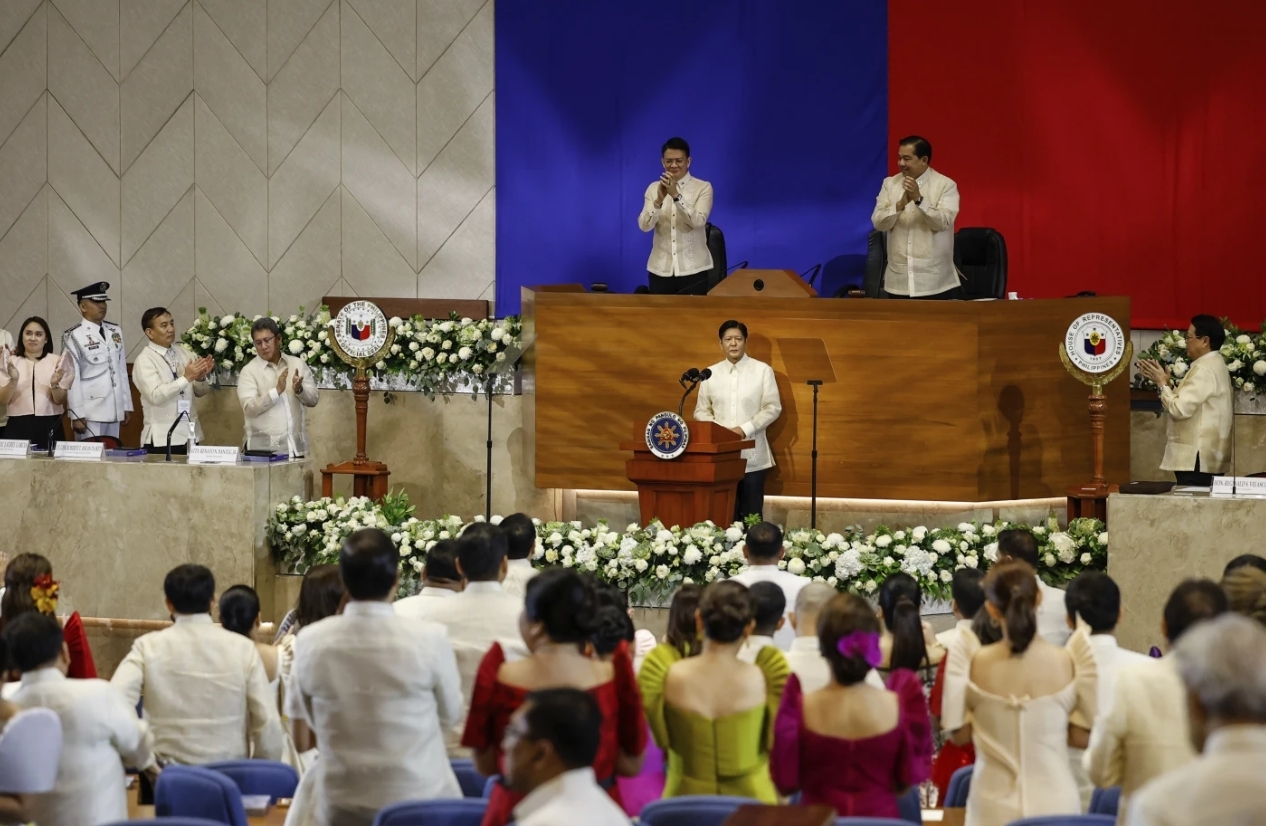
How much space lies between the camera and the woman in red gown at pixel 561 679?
4016 mm

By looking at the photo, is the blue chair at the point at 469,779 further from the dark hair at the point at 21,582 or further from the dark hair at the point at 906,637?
the dark hair at the point at 21,582

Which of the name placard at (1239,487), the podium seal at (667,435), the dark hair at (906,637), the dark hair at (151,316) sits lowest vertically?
the dark hair at (906,637)

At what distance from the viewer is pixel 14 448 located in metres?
9.60

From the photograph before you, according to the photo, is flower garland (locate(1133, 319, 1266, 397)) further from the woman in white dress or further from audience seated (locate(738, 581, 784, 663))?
the woman in white dress

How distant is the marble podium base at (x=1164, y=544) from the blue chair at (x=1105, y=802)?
3467mm

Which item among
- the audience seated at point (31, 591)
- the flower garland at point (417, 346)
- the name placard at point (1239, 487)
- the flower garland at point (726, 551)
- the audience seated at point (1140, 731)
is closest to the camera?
the audience seated at point (1140, 731)

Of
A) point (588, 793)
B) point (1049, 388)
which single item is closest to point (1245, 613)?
point (588, 793)

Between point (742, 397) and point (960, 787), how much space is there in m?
5.13

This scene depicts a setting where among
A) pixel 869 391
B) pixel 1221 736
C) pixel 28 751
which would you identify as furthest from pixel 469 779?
pixel 869 391

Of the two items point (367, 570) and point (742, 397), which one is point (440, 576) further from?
point (742, 397)

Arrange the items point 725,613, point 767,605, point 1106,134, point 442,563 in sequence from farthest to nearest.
A: point 1106,134, point 442,563, point 767,605, point 725,613

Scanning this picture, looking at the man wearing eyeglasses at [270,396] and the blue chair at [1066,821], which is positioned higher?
the man wearing eyeglasses at [270,396]

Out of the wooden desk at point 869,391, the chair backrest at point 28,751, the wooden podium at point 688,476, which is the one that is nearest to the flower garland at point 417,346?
the wooden desk at point 869,391

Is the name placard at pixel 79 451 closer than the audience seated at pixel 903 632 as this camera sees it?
No
